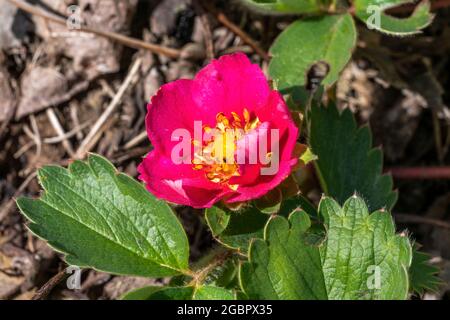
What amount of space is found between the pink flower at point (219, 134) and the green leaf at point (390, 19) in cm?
57

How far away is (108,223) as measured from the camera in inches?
72.2

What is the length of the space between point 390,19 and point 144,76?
1.04 metres

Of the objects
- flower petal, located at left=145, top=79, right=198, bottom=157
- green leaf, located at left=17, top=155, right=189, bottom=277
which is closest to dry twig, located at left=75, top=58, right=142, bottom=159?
green leaf, located at left=17, top=155, right=189, bottom=277

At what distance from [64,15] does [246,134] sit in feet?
4.31

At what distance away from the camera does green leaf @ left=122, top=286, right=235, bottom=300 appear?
1703mm

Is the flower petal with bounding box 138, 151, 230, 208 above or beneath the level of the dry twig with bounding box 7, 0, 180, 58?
beneath

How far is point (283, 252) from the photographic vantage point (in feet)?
5.57

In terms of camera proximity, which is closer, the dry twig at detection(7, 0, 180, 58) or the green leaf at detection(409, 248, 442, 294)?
the green leaf at detection(409, 248, 442, 294)

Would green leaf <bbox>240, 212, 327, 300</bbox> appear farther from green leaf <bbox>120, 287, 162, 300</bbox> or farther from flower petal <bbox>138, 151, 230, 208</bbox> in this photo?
green leaf <bbox>120, 287, 162, 300</bbox>

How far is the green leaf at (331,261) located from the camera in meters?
1.66

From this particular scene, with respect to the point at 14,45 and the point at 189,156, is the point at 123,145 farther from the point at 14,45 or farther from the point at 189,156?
the point at 189,156

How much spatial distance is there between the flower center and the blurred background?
29.5 inches

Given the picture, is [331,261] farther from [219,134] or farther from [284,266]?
[219,134]
